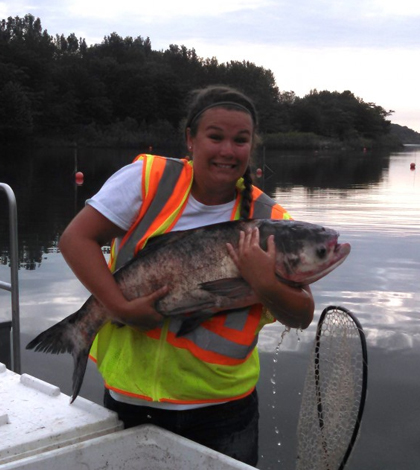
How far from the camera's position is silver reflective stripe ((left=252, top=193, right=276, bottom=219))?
10.6ft

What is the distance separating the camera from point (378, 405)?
6.92 metres

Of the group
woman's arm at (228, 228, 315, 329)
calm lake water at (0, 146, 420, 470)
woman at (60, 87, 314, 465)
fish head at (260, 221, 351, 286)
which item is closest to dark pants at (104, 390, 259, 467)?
woman at (60, 87, 314, 465)

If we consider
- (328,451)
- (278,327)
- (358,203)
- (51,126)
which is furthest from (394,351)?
(51,126)

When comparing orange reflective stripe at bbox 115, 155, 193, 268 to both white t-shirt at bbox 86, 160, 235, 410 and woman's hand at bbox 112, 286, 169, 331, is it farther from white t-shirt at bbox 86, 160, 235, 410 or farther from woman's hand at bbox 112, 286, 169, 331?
woman's hand at bbox 112, 286, 169, 331

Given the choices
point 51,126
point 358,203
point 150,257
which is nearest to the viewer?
point 150,257

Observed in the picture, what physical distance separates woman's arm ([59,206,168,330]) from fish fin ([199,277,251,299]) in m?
0.20

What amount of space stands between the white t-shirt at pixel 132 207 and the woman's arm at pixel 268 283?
306mm

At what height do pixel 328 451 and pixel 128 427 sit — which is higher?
pixel 128 427

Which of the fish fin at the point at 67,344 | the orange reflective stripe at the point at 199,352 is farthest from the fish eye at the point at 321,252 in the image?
the fish fin at the point at 67,344

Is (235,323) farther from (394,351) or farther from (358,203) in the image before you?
(358,203)

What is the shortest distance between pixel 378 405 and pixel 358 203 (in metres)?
20.9

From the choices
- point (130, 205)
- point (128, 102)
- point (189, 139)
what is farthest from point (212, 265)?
point (128, 102)

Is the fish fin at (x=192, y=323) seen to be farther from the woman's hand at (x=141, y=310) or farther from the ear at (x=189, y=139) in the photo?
the ear at (x=189, y=139)

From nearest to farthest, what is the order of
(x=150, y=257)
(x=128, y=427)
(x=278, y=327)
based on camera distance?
(x=150, y=257) < (x=128, y=427) < (x=278, y=327)
